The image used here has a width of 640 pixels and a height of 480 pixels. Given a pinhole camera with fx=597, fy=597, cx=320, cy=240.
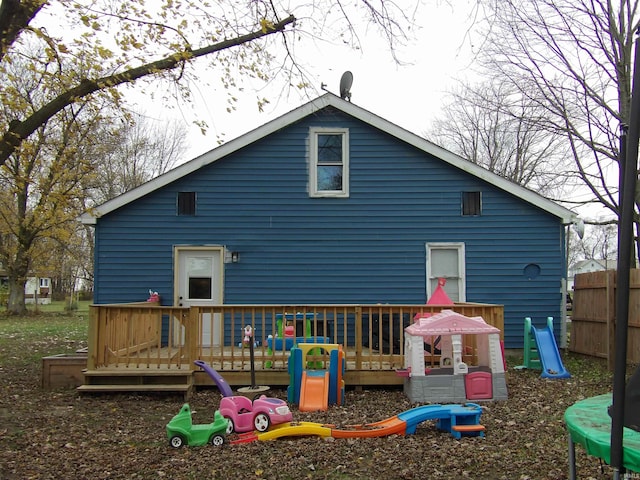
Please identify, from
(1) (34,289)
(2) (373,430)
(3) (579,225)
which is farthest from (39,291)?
(2) (373,430)

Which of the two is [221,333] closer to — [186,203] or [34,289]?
[186,203]

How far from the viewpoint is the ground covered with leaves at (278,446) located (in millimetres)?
5324

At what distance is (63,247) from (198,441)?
27.1m

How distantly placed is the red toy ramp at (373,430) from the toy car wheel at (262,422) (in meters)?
0.72

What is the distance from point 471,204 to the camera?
12297 mm

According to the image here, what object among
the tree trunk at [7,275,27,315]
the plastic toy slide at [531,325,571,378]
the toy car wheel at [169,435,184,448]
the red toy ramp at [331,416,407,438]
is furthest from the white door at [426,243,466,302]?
the tree trunk at [7,275,27,315]

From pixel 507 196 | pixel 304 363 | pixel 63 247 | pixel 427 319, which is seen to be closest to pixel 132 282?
pixel 304 363

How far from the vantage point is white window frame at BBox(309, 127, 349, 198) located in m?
12.3

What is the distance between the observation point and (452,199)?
12.3m

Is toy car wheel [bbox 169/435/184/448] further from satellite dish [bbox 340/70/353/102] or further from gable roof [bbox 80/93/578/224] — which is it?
satellite dish [bbox 340/70/353/102]

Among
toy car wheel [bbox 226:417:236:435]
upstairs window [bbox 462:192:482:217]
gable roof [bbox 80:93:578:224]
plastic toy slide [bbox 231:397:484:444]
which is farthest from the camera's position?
upstairs window [bbox 462:192:482:217]

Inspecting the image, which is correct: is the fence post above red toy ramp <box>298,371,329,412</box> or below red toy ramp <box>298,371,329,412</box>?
above

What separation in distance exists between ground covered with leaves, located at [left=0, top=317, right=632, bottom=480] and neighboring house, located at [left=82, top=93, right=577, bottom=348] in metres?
3.39

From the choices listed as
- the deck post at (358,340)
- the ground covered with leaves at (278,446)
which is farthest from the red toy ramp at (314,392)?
the deck post at (358,340)
